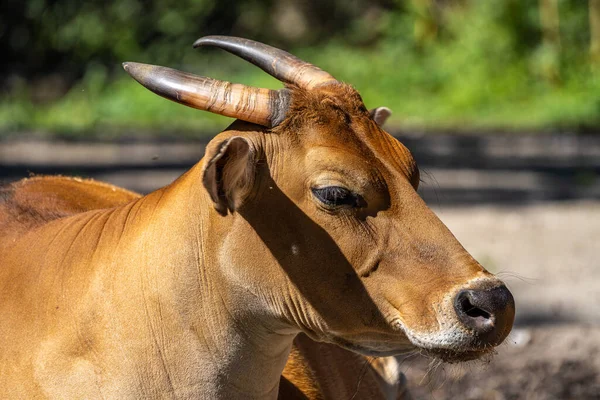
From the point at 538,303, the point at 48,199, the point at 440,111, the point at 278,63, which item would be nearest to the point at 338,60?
the point at 440,111

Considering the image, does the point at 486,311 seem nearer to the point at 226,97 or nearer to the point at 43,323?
the point at 226,97

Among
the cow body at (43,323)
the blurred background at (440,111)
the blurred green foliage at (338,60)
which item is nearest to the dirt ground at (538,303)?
the blurred background at (440,111)

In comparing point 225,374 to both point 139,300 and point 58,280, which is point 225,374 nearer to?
point 139,300

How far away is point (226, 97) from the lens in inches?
110

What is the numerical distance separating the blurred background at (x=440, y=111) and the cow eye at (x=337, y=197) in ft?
10.4

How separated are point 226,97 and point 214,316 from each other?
67cm

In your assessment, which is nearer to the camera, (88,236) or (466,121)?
(88,236)

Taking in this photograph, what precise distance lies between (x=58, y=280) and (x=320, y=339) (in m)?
0.89

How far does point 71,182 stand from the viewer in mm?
4121

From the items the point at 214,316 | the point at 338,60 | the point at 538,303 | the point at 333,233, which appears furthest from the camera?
the point at 338,60

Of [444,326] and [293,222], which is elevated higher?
[293,222]

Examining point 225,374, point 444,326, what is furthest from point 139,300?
point 444,326

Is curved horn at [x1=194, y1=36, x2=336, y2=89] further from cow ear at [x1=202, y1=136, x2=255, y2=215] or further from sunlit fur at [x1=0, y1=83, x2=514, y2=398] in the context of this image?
cow ear at [x1=202, y1=136, x2=255, y2=215]

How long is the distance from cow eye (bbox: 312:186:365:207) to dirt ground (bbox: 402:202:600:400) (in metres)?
0.62
